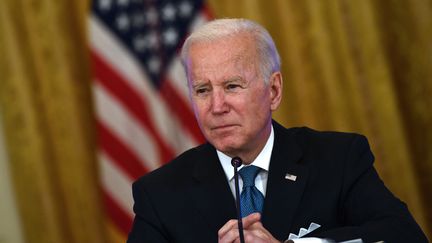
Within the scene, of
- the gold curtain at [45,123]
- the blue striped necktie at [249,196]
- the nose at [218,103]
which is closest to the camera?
the nose at [218,103]

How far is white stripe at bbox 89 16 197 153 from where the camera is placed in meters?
5.03

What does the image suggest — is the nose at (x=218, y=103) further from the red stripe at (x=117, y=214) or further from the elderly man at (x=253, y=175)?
the red stripe at (x=117, y=214)

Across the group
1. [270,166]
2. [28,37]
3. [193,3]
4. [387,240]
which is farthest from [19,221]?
[387,240]

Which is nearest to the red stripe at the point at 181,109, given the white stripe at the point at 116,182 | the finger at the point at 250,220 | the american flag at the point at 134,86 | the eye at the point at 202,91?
the american flag at the point at 134,86

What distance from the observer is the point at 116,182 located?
199 inches

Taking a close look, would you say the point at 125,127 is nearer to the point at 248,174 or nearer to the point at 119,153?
the point at 119,153

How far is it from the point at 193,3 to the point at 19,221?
5.88ft

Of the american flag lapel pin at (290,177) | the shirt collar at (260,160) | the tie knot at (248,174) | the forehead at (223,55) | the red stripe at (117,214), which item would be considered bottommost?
the red stripe at (117,214)

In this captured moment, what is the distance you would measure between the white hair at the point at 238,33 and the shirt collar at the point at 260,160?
0.28 meters

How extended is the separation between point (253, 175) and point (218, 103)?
0.35 m

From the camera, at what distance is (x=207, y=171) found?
3.15 metres

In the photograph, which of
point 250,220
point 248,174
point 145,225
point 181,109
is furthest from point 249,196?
point 181,109

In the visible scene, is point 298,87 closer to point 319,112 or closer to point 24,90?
point 319,112

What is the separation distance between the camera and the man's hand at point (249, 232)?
2648 mm
